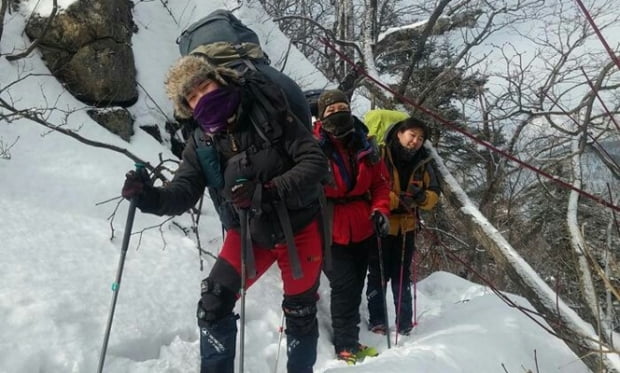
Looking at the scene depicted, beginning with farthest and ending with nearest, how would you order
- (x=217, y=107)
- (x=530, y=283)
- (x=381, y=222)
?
(x=381, y=222) → (x=530, y=283) → (x=217, y=107)

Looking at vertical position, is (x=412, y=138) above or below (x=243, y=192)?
above

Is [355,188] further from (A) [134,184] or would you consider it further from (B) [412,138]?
(A) [134,184]

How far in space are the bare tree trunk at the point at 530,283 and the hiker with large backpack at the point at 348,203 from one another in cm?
77

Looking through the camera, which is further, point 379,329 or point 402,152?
point 379,329

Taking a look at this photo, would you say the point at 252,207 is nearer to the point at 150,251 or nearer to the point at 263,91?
the point at 263,91

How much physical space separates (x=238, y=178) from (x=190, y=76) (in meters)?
0.55

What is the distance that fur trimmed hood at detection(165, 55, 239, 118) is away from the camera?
2.29 m

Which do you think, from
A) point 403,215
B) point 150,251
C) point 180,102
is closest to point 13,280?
point 150,251

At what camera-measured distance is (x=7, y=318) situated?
2.47 meters

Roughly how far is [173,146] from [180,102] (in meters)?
4.07

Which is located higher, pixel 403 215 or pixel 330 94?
pixel 330 94

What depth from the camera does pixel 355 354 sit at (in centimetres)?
336

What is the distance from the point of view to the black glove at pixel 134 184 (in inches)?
82.6

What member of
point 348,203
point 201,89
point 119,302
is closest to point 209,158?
point 201,89
